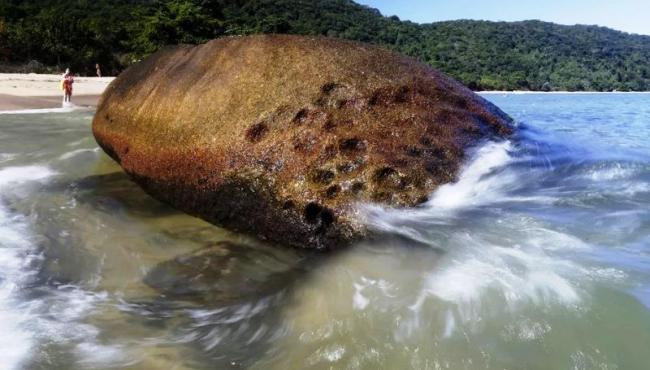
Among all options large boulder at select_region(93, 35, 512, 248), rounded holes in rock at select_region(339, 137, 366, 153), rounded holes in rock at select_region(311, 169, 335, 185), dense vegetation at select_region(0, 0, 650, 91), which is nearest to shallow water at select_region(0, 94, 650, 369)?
large boulder at select_region(93, 35, 512, 248)

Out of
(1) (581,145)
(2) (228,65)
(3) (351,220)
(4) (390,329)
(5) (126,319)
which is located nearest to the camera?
(4) (390,329)

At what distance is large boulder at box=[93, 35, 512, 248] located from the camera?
3824 millimetres

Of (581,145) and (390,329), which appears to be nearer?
(390,329)

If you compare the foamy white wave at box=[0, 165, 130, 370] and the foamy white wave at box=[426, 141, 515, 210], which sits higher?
the foamy white wave at box=[426, 141, 515, 210]

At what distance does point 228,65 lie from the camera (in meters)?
4.80

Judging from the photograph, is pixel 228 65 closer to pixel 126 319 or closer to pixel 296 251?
pixel 296 251

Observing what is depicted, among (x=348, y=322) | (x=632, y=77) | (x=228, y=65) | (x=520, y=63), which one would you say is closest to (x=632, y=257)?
(x=348, y=322)

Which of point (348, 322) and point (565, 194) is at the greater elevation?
point (565, 194)

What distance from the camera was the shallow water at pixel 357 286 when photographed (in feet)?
8.05

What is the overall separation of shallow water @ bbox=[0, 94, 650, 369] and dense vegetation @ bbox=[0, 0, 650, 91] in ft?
106

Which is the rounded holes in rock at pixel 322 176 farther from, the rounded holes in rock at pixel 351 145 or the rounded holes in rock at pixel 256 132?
the rounded holes in rock at pixel 256 132

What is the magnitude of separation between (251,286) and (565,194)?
310cm

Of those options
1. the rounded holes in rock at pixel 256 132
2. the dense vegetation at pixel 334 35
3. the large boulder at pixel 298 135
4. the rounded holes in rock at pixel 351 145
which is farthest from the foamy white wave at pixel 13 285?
the dense vegetation at pixel 334 35

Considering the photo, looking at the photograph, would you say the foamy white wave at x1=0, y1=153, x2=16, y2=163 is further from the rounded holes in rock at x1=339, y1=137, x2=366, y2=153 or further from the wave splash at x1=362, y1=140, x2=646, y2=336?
the wave splash at x1=362, y1=140, x2=646, y2=336
